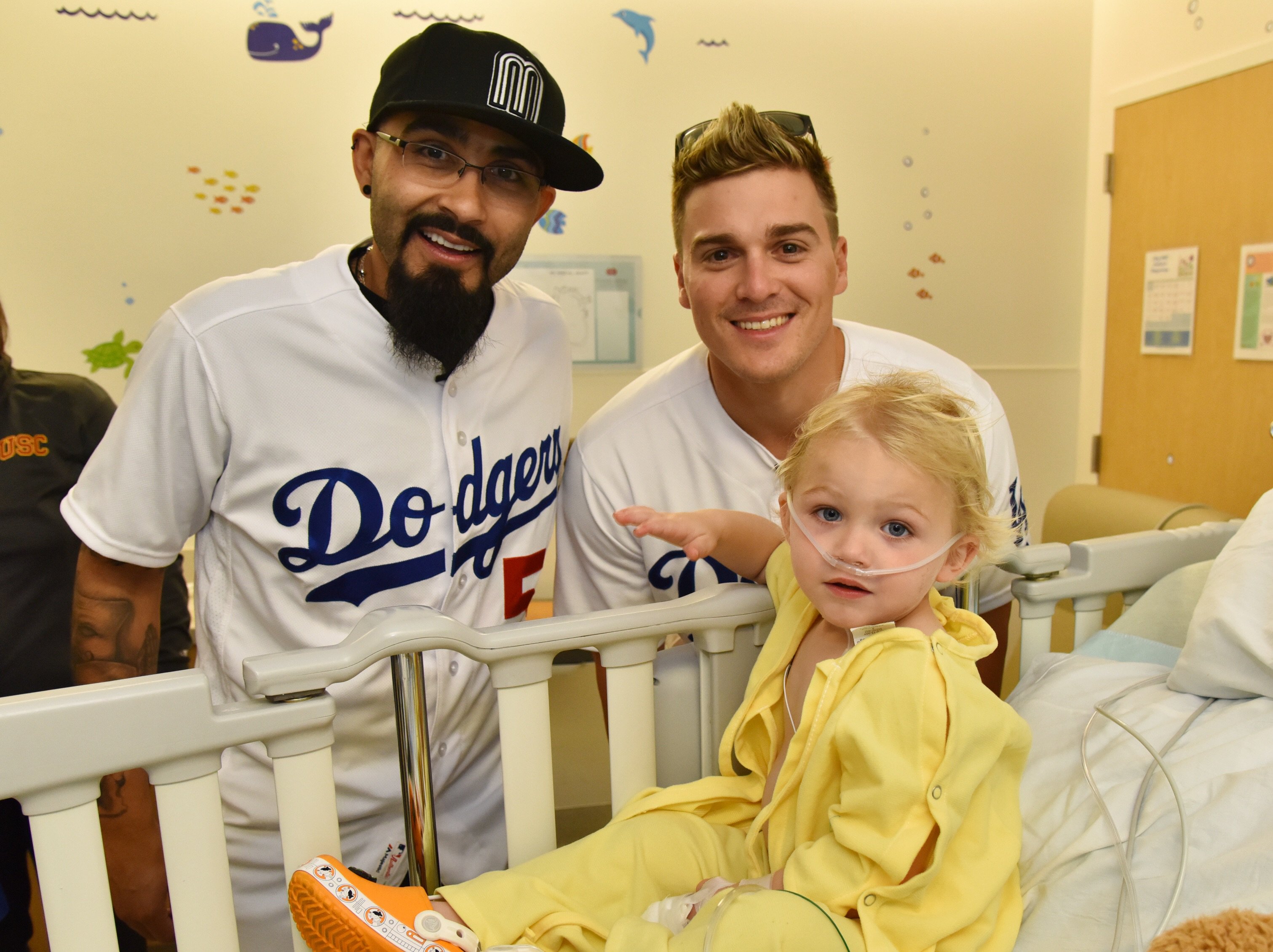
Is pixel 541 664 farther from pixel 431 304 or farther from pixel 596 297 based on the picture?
pixel 596 297

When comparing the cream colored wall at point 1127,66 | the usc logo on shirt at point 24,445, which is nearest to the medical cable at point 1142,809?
the usc logo on shirt at point 24,445

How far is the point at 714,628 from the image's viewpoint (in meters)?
1.32

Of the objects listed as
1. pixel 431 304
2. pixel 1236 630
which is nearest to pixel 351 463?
pixel 431 304

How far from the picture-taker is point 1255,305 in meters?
3.50

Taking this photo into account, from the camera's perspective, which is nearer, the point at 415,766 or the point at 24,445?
the point at 415,766

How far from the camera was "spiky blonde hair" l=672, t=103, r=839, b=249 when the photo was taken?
1.61 metres

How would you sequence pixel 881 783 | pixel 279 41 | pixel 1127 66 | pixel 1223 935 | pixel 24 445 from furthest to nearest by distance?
pixel 1127 66 → pixel 279 41 → pixel 24 445 → pixel 881 783 → pixel 1223 935

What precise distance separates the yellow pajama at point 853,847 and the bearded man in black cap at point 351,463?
0.48 meters

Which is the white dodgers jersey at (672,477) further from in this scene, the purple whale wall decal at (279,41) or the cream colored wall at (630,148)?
the purple whale wall decal at (279,41)

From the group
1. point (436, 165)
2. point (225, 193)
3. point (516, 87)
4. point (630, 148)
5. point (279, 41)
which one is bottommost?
point (436, 165)

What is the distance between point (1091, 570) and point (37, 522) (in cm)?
192

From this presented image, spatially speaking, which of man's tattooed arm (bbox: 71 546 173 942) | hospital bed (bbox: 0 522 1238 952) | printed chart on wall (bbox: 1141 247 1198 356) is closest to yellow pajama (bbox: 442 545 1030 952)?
hospital bed (bbox: 0 522 1238 952)

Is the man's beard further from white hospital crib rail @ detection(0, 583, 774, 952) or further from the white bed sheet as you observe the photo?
the white bed sheet

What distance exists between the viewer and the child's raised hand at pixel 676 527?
133cm
